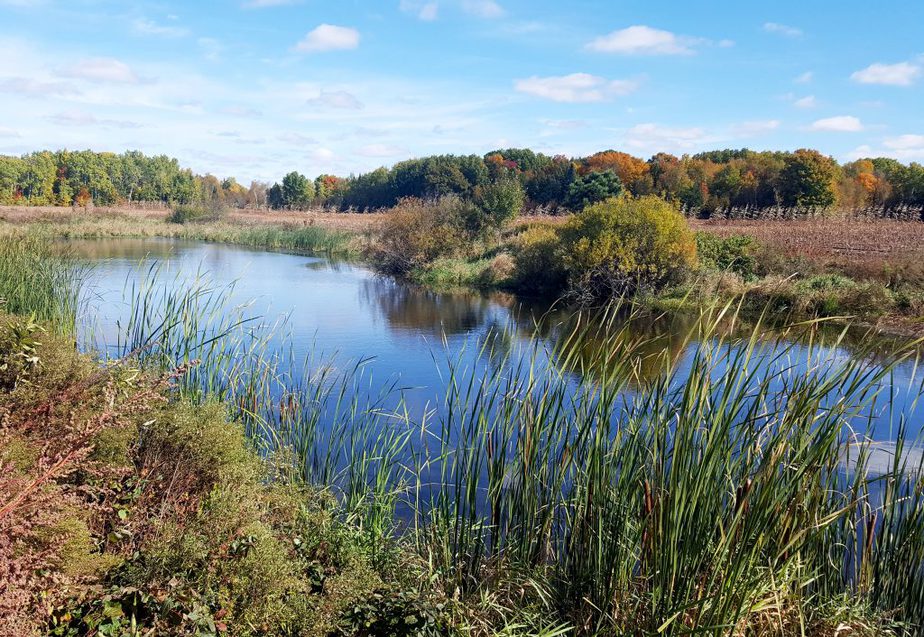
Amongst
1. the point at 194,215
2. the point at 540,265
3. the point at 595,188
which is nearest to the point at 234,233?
the point at 194,215

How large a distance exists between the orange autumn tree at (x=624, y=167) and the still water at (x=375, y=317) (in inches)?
860

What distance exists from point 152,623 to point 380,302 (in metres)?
14.6

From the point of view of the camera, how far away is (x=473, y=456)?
377 cm

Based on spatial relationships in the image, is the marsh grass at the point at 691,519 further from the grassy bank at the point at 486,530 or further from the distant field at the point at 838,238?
the distant field at the point at 838,238

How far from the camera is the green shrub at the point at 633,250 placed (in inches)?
682

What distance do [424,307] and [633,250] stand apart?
210 inches

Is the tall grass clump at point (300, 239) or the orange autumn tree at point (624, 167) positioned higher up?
the orange autumn tree at point (624, 167)

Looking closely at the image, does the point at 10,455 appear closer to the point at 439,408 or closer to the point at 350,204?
the point at 439,408

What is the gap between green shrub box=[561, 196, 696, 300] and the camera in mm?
17328

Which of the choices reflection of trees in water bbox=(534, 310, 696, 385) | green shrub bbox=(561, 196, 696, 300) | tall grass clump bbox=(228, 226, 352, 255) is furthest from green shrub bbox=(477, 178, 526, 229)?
reflection of trees in water bbox=(534, 310, 696, 385)

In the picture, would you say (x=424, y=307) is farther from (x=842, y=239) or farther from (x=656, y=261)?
(x=842, y=239)

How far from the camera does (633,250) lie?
17.5 meters

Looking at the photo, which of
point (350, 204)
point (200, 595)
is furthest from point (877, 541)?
point (350, 204)

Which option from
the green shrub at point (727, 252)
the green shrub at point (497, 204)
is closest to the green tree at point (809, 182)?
the green shrub at point (497, 204)
